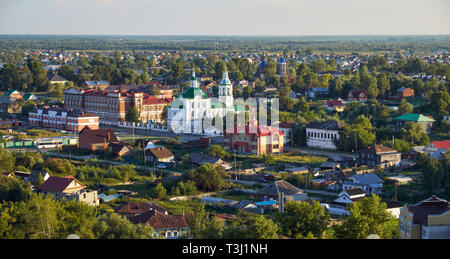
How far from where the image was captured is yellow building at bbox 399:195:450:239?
11.2 meters

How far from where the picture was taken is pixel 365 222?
11570 mm

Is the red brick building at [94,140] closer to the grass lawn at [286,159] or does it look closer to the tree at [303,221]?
the grass lawn at [286,159]

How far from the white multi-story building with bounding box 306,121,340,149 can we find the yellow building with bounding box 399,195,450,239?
12.1 meters

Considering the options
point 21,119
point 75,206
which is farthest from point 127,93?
point 75,206

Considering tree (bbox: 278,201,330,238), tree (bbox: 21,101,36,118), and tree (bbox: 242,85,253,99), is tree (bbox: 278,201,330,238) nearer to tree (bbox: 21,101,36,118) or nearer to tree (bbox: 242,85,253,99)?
tree (bbox: 21,101,36,118)

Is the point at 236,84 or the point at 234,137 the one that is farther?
the point at 236,84

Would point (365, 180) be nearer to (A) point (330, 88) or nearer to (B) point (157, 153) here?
(B) point (157, 153)

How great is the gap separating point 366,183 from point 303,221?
574 cm

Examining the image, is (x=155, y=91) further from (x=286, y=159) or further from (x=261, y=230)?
(x=261, y=230)

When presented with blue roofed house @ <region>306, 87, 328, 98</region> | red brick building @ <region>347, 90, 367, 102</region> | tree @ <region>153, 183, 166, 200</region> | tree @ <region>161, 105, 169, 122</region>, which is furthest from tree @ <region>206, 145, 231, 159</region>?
blue roofed house @ <region>306, 87, 328, 98</region>

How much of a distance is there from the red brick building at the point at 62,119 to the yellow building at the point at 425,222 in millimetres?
18998

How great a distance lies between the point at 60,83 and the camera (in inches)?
1740
